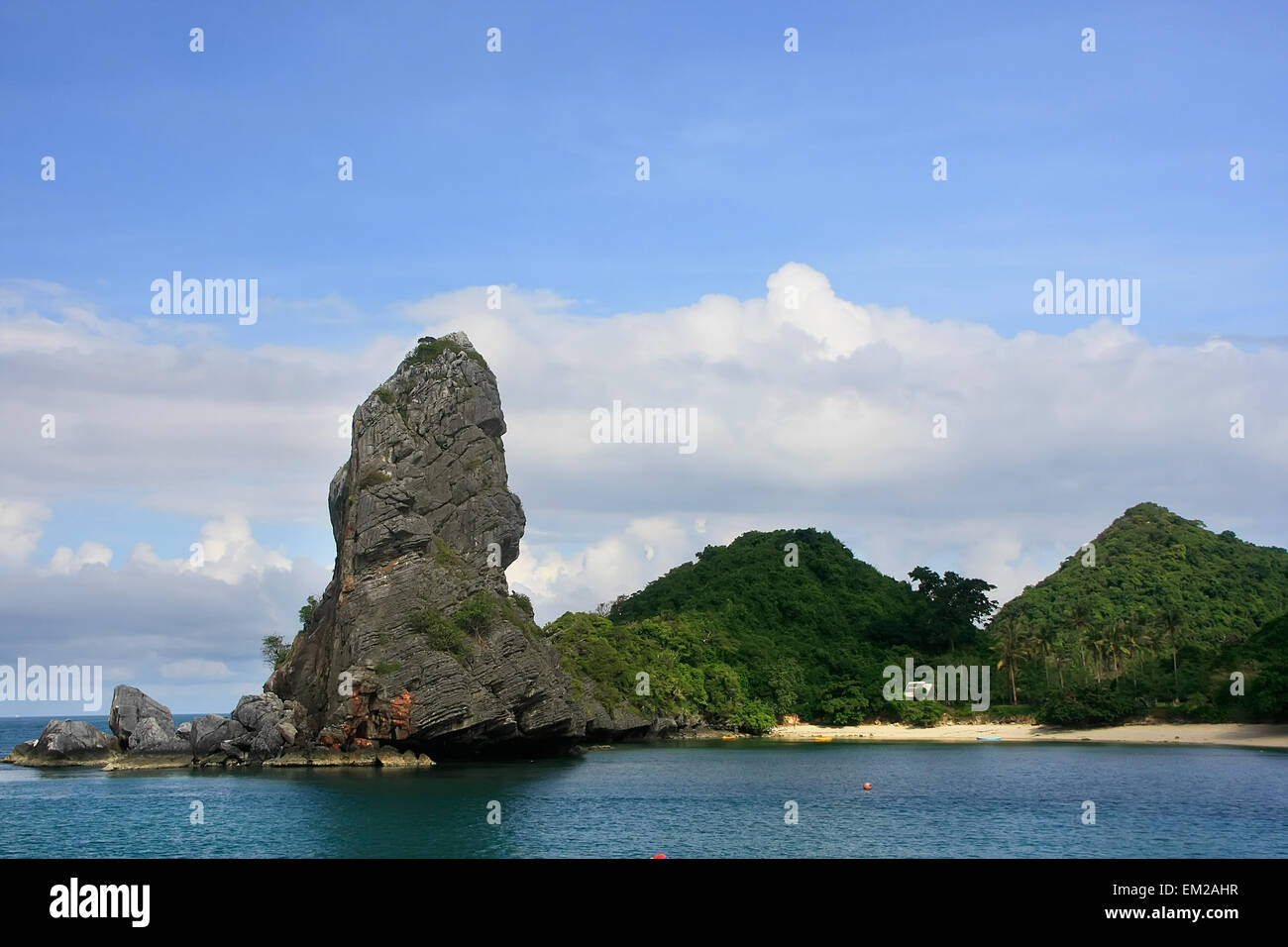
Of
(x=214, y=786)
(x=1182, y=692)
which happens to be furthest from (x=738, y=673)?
(x=214, y=786)

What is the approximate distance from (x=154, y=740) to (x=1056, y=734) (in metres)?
73.8

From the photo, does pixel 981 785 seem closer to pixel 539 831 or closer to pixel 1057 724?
pixel 539 831

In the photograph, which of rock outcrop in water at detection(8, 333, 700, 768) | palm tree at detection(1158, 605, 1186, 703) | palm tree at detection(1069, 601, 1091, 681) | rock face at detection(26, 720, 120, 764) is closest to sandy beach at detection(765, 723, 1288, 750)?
palm tree at detection(1158, 605, 1186, 703)

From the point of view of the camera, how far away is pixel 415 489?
72.8m

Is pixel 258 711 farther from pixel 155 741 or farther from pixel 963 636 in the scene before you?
pixel 963 636

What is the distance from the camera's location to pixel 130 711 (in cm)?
7012

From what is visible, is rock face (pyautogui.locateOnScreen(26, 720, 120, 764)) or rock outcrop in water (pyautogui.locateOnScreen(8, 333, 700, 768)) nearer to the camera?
rock outcrop in water (pyautogui.locateOnScreen(8, 333, 700, 768))

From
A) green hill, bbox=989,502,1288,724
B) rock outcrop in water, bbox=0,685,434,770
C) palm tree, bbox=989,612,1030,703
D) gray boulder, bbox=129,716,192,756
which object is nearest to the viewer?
rock outcrop in water, bbox=0,685,434,770

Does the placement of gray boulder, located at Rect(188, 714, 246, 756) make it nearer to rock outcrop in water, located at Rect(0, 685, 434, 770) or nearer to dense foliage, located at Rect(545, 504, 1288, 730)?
rock outcrop in water, located at Rect(0, 685, 434, 770)

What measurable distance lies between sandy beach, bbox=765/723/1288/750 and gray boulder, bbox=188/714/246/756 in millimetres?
54572

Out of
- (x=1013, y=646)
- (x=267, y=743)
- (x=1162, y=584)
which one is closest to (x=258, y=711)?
(x=267, y=743)

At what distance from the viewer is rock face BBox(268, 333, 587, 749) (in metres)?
64.6

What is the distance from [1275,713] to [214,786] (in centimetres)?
7486

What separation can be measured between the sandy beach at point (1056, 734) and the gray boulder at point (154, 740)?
56.8 m
